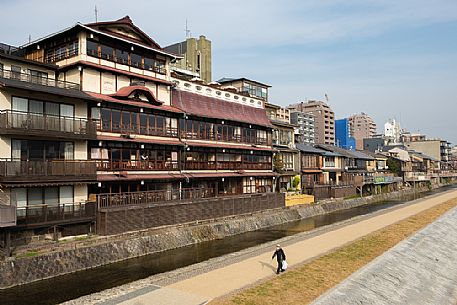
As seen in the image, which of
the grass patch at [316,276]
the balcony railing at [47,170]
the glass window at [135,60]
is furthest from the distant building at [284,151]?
the balcony railing at [47,170]

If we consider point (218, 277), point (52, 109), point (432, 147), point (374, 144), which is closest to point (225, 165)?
point (52, 109)

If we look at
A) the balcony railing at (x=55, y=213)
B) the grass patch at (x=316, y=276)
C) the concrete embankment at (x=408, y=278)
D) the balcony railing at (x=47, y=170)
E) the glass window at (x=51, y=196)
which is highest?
the balcony railing at (x=47, y=170)

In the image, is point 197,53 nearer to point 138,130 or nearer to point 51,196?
point 138,130

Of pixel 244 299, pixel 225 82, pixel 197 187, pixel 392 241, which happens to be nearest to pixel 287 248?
pixel 392 241

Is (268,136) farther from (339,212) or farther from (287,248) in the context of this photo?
(287,248)

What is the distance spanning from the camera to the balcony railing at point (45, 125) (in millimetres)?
25781

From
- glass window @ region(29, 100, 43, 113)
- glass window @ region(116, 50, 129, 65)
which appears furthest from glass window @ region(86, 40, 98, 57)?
glass window @ region(29, 100, 43, 113)

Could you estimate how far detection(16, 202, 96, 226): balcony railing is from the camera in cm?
2564

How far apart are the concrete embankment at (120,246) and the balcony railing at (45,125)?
8097 mm

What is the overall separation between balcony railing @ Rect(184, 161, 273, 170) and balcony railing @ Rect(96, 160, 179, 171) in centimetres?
276

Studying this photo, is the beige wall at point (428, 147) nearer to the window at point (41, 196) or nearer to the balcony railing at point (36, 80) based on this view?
the balcony railing at point (36, 80)

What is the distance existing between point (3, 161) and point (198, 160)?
2178 centimetres

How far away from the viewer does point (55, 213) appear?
26984 mm

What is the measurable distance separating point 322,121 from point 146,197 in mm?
120345
